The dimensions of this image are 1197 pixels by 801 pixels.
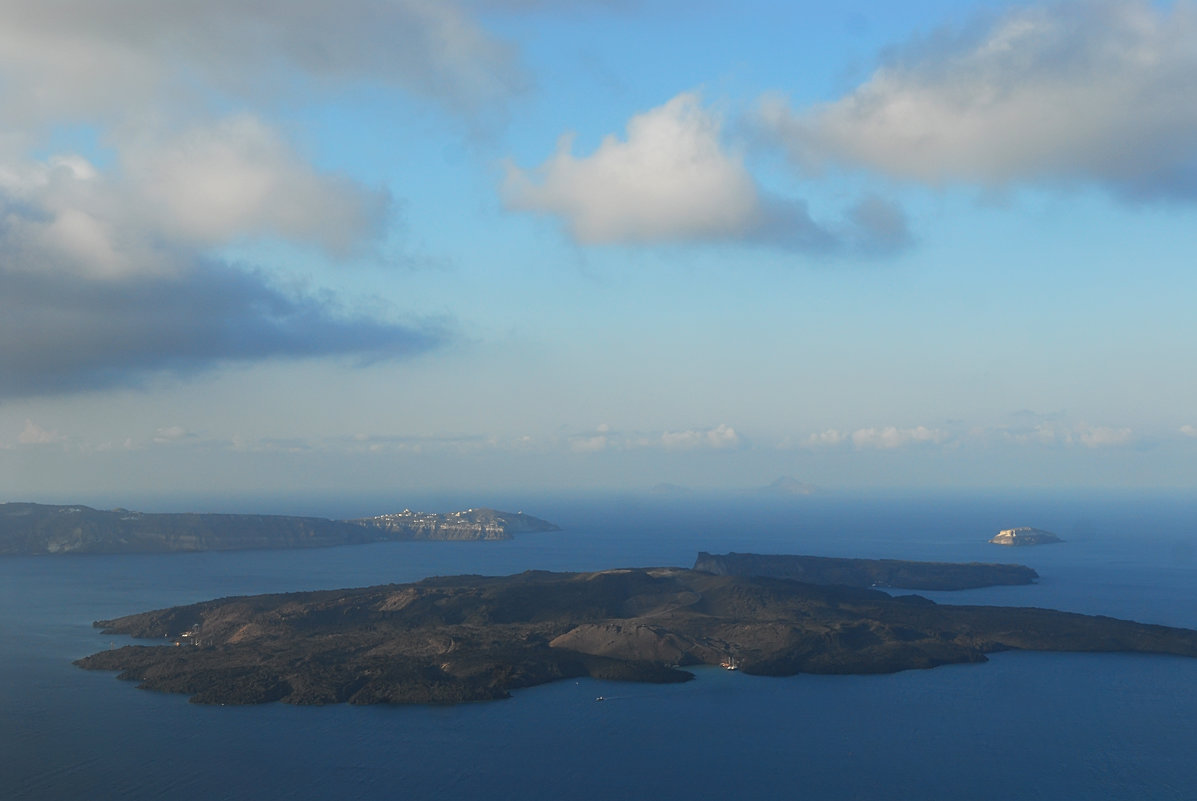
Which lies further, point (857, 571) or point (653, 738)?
point (857, 571)

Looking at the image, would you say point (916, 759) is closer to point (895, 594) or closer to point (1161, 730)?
point (1161, 730)

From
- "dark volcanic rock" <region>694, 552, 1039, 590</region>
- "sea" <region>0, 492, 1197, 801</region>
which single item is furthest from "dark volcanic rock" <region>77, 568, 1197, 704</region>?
"dark volcanic rock" <region>694, 552, 1039, 590</region>

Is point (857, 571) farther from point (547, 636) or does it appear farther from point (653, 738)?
point (653, 738)

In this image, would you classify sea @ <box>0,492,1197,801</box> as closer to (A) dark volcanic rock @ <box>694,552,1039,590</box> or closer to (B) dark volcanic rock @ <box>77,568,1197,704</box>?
(B) dark volcanic rock @ <box>77,568,1197,704</box>

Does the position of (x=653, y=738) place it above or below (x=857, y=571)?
below

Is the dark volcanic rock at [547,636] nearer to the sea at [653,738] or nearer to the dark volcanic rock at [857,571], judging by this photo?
the sea at [653,738]

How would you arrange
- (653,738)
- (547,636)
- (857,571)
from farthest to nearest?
(857,571) → (547,636) → (653,738)

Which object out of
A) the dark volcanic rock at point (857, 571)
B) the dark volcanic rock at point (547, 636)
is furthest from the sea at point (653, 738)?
the dark volcanic rock at point (857, 571)

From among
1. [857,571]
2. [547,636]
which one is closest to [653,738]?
[547,636]
